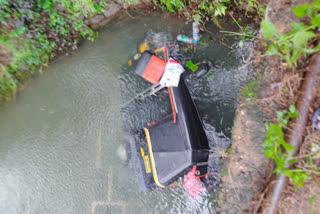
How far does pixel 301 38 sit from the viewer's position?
1975 millimetres

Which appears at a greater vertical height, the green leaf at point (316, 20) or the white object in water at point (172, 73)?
the green leaf at point (316, 20)

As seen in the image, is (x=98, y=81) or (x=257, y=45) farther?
(x=98, y=81)

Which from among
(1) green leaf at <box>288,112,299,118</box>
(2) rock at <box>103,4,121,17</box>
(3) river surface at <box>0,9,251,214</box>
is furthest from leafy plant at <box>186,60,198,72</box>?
(2) rock at <box>103,4,121,17</box>

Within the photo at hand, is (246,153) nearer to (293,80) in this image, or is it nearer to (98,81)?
(293,80)

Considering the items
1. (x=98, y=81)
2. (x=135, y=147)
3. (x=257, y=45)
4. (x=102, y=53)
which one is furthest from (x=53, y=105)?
(x=257, y=45)

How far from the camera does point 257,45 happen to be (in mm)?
2727

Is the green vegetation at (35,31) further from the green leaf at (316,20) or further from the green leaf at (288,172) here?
the green leaf at (288,172)

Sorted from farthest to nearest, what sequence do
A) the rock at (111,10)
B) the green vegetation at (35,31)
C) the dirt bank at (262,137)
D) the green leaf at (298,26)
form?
the rock at (111,10)
the green vegetation at (35,31)
the dirt bank at (262,137)
the green leaf at (298,26)

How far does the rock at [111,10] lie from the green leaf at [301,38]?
2675 millimetres

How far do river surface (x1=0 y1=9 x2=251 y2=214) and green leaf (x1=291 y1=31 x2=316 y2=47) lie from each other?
1.83m

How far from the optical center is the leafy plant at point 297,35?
6.12ft

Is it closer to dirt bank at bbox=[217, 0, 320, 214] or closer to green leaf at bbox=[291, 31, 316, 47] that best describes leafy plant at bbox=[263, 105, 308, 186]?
dirt bank at bbox=[217, 0, 320, 214]

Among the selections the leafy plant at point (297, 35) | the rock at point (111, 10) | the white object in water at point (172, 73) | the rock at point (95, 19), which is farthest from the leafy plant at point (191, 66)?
the rock at point (95, 19)

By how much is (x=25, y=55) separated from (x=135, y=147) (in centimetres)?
224
